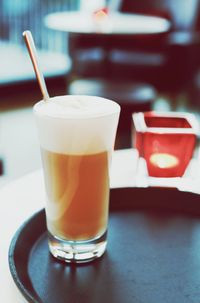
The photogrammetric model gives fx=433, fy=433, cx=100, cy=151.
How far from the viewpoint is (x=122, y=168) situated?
3.34 ft

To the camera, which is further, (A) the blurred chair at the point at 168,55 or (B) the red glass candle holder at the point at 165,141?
(A) the blurred chair at the point at 168,55

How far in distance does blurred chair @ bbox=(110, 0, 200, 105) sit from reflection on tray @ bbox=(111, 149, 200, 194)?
2.16 meters

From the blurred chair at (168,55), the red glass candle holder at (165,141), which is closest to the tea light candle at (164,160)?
the red glass candle holder at (165,141)

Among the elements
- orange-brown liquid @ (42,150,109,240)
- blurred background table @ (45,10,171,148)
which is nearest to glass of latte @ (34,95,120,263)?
orange-brown liquid @ (42,150,109,240)

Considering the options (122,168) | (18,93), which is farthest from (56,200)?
(18,93)

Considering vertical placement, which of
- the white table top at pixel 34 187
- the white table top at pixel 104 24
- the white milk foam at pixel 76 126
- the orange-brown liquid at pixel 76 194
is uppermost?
A: the white milk foam at pixel 76 126

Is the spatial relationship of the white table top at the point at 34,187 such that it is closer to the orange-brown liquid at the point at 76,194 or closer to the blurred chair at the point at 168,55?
the orange-brown liquid at the point at 76,194

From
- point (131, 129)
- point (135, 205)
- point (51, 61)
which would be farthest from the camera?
point (51, 61)

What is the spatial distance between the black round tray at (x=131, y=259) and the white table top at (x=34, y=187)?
0.12 ft

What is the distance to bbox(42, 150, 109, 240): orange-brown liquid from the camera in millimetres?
665

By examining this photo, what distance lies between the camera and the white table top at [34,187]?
77 centimetres

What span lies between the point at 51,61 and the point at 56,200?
382 centimetres

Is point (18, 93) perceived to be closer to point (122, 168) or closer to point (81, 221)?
point (122, 168)

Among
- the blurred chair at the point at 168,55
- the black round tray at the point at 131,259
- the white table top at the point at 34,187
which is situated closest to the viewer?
the black round tray at the point at 131,259
